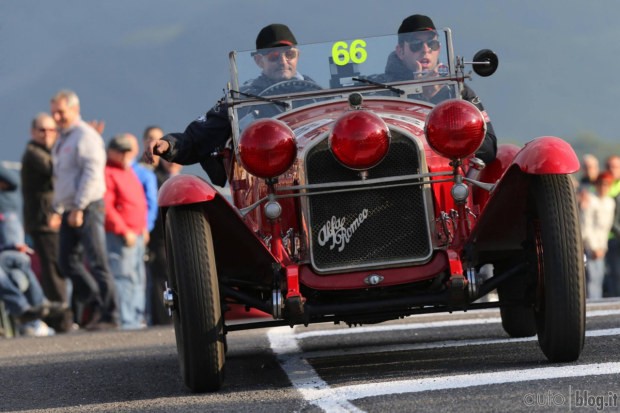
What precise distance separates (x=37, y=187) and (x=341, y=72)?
613cm

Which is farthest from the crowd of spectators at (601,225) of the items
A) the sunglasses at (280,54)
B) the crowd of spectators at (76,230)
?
the sunglasses at (280,54)

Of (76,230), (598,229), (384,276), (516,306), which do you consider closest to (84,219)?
(76,230)

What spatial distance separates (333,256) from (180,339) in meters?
0.92

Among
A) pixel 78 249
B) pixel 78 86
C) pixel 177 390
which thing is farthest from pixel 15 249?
pixel 177 390

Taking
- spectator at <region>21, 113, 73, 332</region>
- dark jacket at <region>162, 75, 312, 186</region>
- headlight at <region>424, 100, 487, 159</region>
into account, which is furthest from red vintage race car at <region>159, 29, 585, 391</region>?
spectator at <region>21, 113, 73, 332</region>

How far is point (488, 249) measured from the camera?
698 centimetres

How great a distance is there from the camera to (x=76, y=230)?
13.3 metres

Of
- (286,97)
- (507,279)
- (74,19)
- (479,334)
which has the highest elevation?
(74,19)

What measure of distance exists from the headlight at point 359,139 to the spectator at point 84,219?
6.70 m

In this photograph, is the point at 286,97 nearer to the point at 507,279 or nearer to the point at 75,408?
the point at 507,279

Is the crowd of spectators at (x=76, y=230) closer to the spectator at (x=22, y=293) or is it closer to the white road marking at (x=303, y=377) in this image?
the spectator at (x=22, y=293)

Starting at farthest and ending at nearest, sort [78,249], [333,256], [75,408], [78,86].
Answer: [78,86] → [78,249] → [333,256] → [75,408]

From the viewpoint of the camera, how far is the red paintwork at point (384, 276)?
6.82 meters

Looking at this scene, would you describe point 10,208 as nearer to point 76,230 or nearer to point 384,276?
point 76,230
